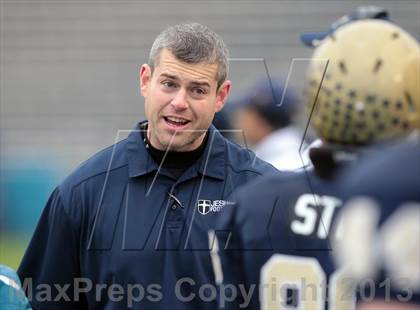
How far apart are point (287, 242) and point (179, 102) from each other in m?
1.18

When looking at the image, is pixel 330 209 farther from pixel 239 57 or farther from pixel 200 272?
pixel 239 57

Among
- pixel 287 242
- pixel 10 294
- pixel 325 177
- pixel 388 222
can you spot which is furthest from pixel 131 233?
pixel 388 222

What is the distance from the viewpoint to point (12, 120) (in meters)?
14.1

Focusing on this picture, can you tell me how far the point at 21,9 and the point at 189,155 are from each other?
11.5m

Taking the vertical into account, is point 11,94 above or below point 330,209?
below

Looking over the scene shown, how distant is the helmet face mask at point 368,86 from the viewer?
7.77 ft

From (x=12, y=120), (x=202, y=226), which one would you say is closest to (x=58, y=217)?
(x=202, y=226)

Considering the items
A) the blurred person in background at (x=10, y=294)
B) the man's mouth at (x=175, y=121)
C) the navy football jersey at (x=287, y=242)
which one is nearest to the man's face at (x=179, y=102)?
the man's mouth at (x=175, y=121)

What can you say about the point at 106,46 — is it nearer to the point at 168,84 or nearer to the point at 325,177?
the point at 168,84

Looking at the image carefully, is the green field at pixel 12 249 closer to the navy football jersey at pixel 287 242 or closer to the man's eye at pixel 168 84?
the man's eye at pixel 168 84

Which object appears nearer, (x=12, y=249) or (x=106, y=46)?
(x=12, y=249)

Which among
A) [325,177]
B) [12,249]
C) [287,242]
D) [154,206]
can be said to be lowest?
[12,249]

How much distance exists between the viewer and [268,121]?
6109 mm

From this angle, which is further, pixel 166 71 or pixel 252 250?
pixel 166 71
